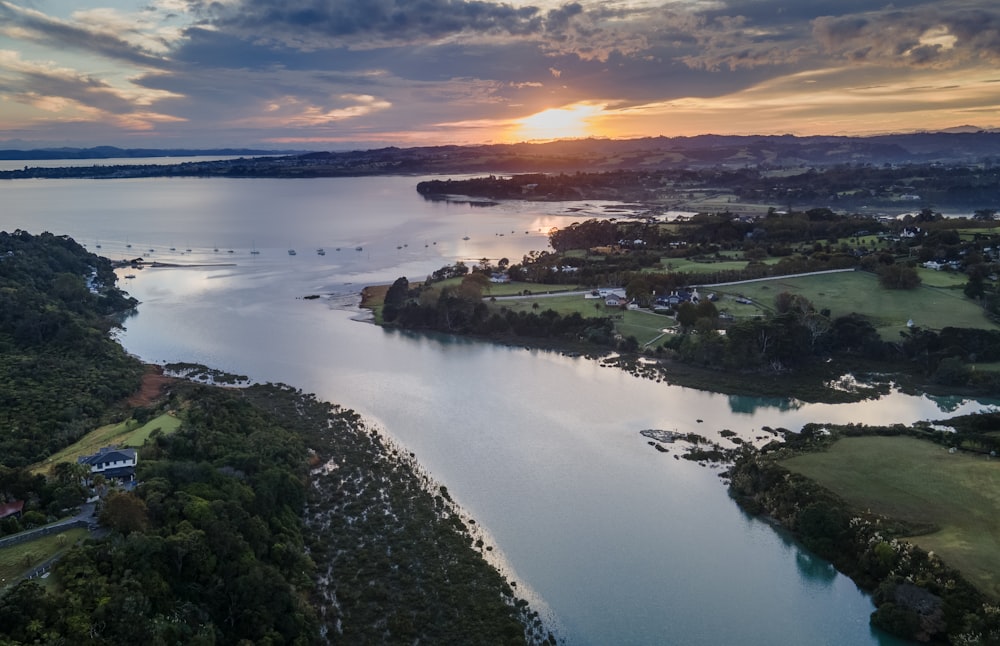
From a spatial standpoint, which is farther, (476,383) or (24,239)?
(24,239)

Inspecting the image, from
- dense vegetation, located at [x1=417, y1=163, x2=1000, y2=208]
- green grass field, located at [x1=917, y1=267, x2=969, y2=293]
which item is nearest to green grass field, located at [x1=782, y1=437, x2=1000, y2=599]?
green grass field, located at [x1=917, y1=267, x2=969, y2=293]

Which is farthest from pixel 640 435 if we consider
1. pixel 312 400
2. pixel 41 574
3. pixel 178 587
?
pixel 41 574

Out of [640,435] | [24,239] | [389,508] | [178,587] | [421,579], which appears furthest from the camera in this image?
[24,239]

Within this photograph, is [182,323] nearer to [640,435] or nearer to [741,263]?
[640,435]

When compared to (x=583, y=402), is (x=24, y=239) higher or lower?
higher

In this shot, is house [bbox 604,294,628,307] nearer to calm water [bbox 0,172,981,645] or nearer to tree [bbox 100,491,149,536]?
calm water [bbox 0,172,981,645]

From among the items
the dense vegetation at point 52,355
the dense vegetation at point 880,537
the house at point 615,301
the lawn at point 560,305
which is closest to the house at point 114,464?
the dense vegetation at point 52,355

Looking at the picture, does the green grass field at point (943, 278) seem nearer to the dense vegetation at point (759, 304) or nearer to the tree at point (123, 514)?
the dense vegetation at point (759, 304)
